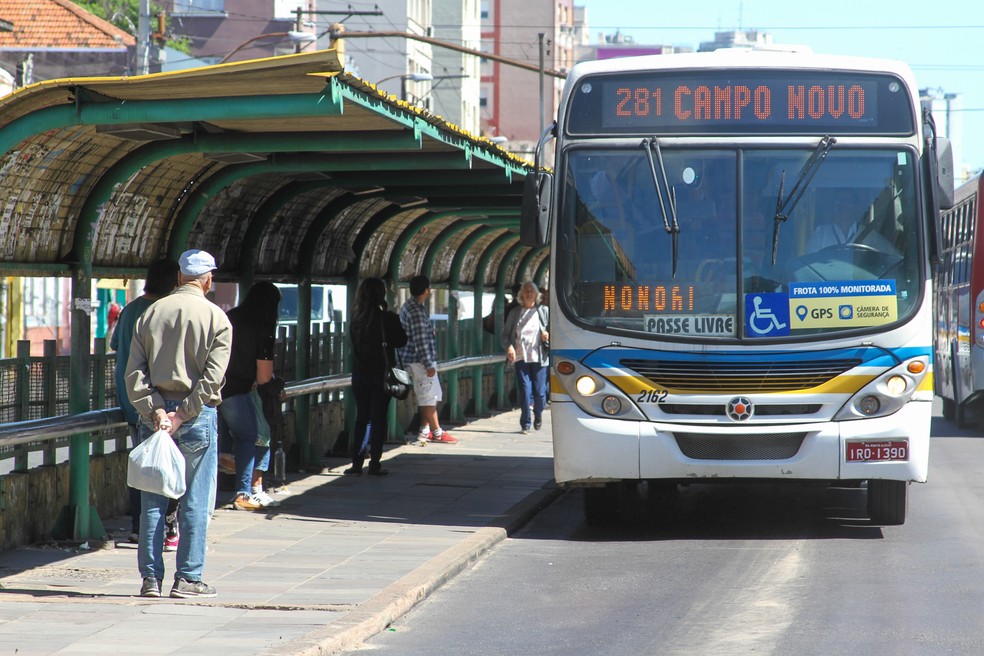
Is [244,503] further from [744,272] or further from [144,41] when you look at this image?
[144,41]

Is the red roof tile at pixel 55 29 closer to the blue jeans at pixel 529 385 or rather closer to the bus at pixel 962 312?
the bus at pixel 962 312

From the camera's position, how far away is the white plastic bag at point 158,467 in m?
Result: 7.20

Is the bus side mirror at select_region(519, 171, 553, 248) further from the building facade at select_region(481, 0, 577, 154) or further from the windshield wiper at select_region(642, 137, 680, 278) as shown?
the building facade at select_region(481, 0, 577, 154)

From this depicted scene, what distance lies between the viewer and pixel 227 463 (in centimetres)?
1160

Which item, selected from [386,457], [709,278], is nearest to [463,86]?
[386,457]

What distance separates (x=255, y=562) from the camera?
8.80 m

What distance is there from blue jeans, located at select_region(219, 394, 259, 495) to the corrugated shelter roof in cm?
114

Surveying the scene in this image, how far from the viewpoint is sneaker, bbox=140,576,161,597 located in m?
7.47

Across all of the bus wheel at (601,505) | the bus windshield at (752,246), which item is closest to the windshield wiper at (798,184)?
the bus windshield at (752,246)

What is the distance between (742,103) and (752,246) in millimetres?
981

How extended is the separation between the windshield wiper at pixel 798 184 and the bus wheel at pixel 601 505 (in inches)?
77.9

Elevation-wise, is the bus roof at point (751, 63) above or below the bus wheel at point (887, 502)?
above

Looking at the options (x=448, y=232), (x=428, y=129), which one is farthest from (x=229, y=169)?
(x=448, y=232)

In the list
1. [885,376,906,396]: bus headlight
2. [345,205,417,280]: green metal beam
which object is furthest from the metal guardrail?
[345,205,417,280]: green metal beam
